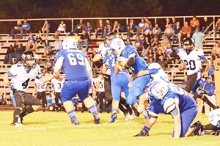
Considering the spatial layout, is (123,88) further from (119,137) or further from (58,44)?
(58,44)

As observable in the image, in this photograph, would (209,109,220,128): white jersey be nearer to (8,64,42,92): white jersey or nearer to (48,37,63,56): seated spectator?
(8,64,42,92): white jersey

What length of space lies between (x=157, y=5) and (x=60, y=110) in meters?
17.5

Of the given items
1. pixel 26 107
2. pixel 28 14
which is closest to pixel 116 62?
pixel 26 107

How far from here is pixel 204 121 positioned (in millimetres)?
16375

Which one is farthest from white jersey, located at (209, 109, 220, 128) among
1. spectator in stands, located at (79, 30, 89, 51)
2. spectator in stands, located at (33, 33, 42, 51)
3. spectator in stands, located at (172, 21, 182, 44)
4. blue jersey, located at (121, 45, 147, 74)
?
spectator in stands, located at (33, 33, 42, 51)

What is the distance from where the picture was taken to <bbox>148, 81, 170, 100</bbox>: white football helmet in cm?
1153

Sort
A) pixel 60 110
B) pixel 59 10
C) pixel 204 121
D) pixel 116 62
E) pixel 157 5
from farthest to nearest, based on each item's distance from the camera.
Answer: pixel 59 10, pixel 157 5, pixel 60 110, pixel 204 121, pixel 116 62

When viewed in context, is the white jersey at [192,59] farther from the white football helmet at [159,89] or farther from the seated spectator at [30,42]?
the seated spectator at [30,42]

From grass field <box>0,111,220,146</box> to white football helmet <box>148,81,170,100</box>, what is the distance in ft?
2.41

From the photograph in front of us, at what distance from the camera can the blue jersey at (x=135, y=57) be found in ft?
48.0

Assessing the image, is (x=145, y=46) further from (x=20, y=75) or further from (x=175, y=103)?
(x=175, y=103)

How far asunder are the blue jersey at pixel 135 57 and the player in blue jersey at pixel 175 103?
275cm

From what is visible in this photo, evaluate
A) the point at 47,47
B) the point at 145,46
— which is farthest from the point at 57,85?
the point at 47,47

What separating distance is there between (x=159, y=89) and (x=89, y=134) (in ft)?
7.11
